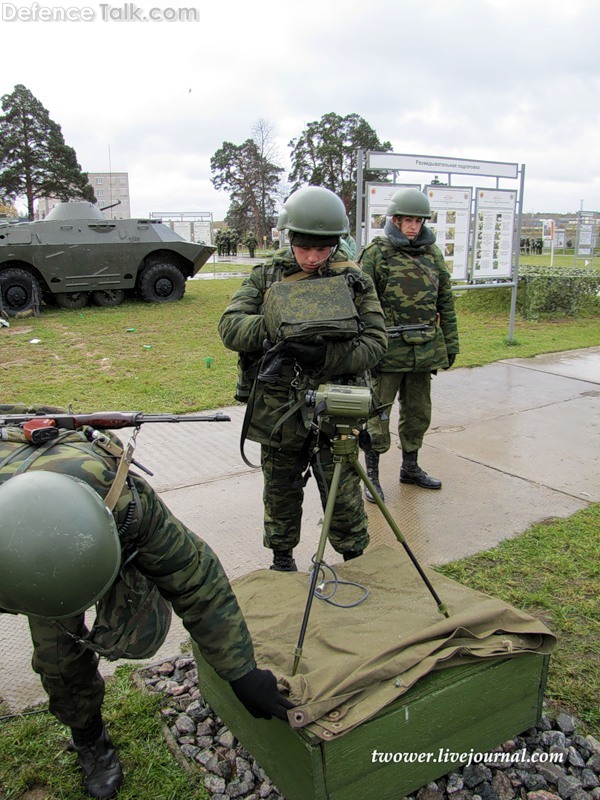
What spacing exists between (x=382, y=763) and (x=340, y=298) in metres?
1.54

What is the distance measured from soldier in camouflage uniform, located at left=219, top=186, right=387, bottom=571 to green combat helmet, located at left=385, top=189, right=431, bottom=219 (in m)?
1.07

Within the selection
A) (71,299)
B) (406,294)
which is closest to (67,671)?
(406,294)

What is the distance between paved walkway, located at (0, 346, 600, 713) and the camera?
3488 millimetres

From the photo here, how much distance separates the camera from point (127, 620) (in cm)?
192

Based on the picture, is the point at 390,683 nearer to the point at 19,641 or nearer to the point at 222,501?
the point at 19,641

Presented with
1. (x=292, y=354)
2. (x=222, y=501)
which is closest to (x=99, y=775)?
(x=292, y=354)

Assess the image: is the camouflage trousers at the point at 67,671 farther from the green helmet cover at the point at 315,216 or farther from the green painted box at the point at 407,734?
the green helmet cover at the point at 315,216

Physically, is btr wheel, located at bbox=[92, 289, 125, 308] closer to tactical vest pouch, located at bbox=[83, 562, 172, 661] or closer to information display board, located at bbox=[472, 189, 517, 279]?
information display board, located at bbox=[472, 189, 517, 279]

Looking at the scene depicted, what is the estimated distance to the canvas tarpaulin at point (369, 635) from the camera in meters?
1.87

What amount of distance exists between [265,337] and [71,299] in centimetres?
1122

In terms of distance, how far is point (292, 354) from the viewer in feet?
8.62

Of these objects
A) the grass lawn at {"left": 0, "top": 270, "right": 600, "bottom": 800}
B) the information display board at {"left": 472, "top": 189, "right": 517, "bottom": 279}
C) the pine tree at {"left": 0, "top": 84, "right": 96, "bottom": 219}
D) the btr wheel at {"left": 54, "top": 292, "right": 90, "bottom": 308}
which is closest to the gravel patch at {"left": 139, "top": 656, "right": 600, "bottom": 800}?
the grass lawn at {"left": 0, "top": 270, "right": 600, "bottom": 800}

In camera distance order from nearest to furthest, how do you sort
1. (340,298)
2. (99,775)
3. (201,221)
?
(99,775) < (340,298) < (201,221)

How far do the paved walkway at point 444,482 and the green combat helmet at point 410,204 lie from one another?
1674mm
